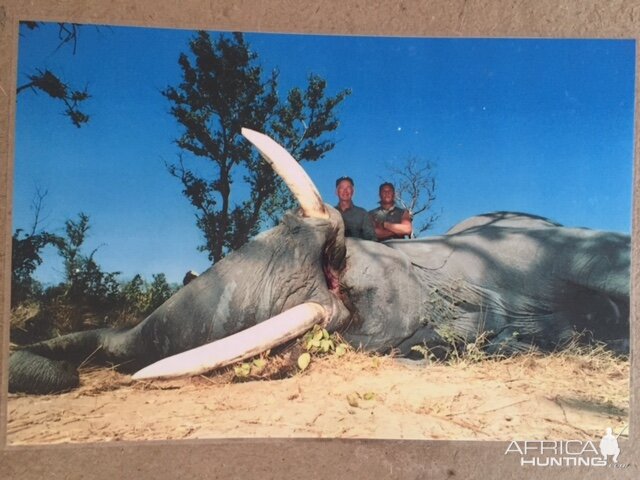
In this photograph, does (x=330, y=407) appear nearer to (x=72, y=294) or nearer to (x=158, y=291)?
(x=158, y=291)

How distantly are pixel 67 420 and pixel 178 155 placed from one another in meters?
1.83

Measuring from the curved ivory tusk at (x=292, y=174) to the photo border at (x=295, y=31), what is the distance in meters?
0.77

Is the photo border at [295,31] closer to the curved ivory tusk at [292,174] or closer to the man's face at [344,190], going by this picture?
the curved ivory tusk at [292,174]

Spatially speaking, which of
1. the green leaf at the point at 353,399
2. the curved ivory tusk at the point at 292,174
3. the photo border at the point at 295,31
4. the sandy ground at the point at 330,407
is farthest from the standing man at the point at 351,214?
the green leaf at the point at 353,399

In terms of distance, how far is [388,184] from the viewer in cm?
445

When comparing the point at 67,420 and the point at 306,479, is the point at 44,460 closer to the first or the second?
the point at 67,420

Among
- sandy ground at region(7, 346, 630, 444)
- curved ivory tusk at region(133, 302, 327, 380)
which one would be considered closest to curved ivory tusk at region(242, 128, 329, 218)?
curved ivory tusk at region(133, 302, 327, 380)

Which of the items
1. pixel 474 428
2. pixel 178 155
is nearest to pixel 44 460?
pixel 178 155

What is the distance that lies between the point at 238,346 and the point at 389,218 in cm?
153

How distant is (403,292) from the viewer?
4.40 metres

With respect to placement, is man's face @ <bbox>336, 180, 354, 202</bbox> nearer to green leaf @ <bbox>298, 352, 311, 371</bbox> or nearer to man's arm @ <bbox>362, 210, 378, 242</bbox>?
man's arm @ <bbox>362, 210, 378, 242</bbox>

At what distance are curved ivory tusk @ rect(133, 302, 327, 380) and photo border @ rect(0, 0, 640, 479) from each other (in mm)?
597

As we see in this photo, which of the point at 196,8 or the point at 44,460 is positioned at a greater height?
the point at 196,8

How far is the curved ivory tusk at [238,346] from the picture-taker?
365 cm
